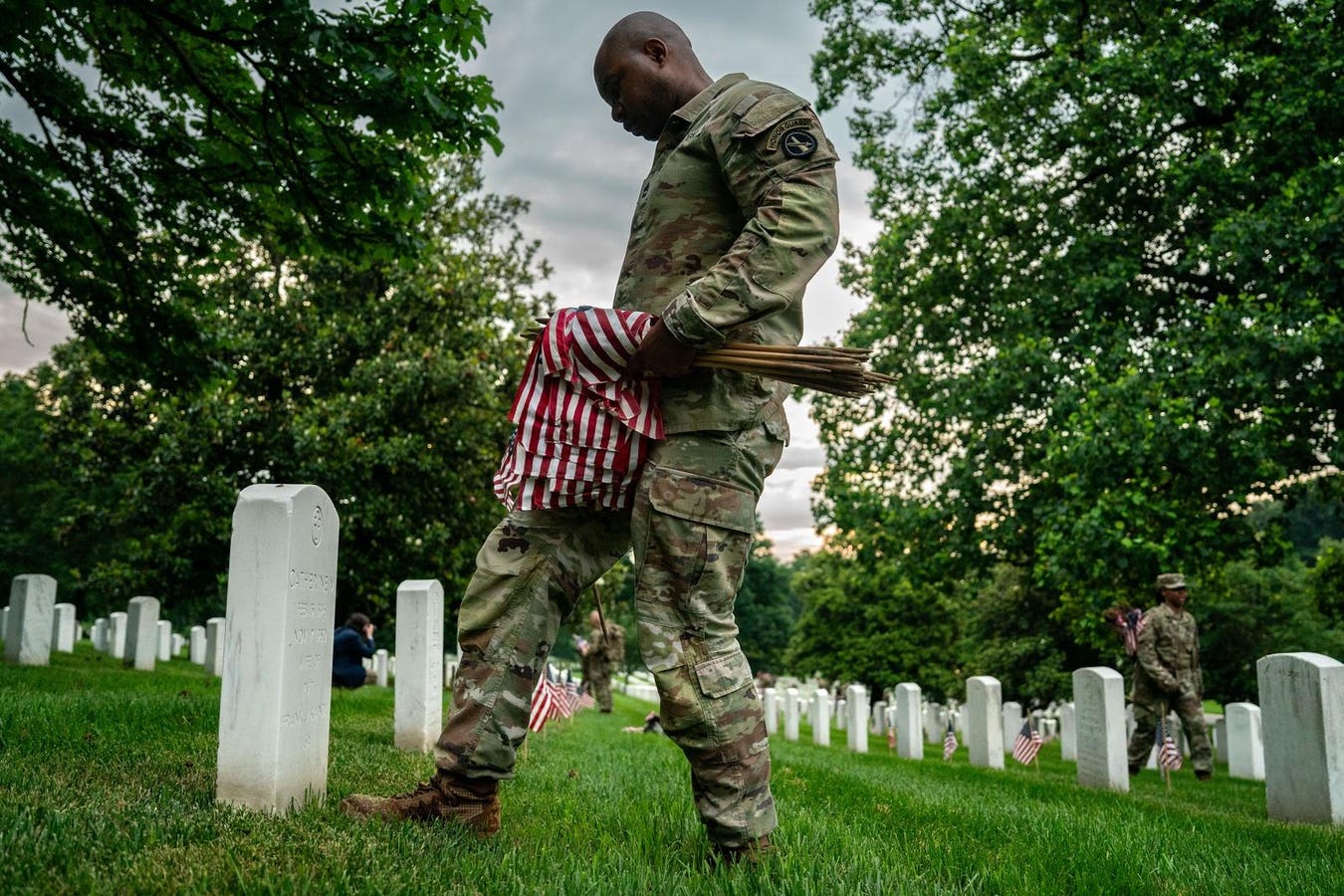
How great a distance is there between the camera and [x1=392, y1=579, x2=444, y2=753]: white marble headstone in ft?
22.1

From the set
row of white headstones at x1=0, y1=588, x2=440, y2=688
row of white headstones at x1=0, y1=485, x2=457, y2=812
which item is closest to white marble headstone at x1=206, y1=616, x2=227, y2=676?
row of white headstones at x1=0, y1=588, x2=440, y2=688

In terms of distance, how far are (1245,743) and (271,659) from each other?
47.7 feet

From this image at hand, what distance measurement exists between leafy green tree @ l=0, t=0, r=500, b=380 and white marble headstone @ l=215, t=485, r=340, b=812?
430 cm

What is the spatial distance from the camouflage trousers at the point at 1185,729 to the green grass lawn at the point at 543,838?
6.21 metres

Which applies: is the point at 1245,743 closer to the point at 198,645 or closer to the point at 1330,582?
the point at 1330,582

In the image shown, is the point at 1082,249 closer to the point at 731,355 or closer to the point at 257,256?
the point at 731,355

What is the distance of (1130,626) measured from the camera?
13.2m

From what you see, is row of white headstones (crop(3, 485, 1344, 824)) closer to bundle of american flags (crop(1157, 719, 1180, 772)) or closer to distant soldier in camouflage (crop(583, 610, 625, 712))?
bundle of american flags (crop(1157, 719, 1180, 772))

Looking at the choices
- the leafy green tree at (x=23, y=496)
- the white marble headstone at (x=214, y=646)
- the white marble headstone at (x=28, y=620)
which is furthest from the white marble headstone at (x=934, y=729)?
the leafy green tree at (x=23, y=496)

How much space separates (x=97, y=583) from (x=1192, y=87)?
845 inches

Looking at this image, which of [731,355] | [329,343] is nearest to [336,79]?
[731,355]

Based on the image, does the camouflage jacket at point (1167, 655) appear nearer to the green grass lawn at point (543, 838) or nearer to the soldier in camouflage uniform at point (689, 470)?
the green grass lawn at point (543, 838)

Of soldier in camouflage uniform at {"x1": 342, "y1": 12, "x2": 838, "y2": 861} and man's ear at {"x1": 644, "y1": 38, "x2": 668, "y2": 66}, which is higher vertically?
man's ear at {"x1": 644, "y1": 38, "x2": 668, "y2": 66}

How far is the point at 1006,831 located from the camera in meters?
4.14
